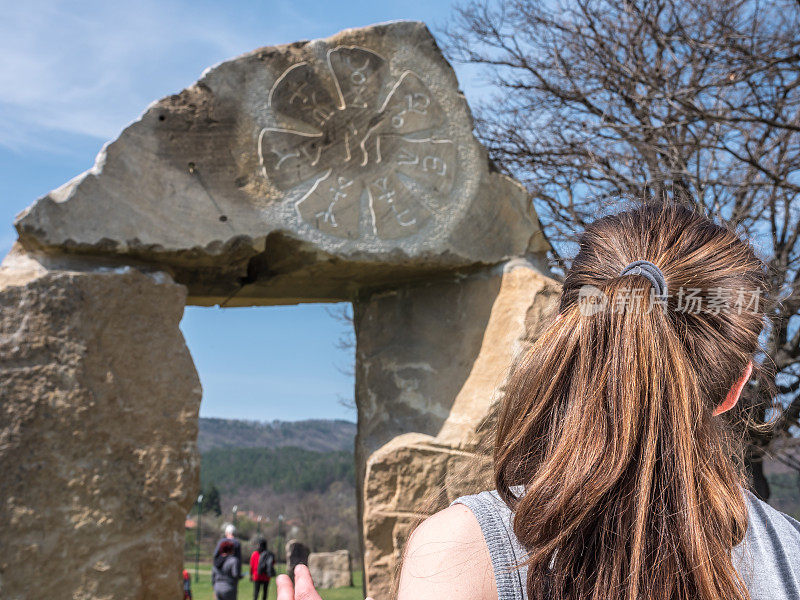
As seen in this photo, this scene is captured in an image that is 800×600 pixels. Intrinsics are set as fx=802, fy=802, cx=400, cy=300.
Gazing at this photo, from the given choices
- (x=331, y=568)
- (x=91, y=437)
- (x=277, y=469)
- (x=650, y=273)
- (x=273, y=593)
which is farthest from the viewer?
(x=277, y=469)

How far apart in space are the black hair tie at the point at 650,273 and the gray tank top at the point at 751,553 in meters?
0.28

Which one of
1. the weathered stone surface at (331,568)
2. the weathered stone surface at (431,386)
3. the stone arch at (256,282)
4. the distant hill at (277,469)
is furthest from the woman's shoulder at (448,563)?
the distant hill at (277,469)

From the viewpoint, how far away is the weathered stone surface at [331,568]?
1078cm

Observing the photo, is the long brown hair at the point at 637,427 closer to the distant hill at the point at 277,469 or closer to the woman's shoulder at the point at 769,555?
the woman's shoulder at the point at 769,555

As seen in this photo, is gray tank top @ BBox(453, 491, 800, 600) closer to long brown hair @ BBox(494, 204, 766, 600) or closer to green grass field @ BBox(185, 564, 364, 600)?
long brown hair @ BBox(494, 204, 766, 600)

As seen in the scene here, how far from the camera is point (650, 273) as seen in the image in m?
0.99

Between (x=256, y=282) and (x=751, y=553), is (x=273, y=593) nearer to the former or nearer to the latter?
(x=256, y=282)

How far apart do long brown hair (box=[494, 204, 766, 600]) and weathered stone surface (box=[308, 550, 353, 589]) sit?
10.4 meters

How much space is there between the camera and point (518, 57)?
5242 mm

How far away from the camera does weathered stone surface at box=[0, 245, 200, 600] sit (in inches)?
110

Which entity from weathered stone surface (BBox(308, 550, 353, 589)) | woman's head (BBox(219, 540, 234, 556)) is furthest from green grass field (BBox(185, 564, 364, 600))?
woman's head (BBox(219, 540, 234, 556))

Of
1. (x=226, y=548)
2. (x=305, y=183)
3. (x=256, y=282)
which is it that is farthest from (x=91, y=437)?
(x=226, y=548)

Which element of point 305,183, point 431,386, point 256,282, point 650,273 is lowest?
point 650,273

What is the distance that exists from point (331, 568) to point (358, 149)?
8.58 metres
